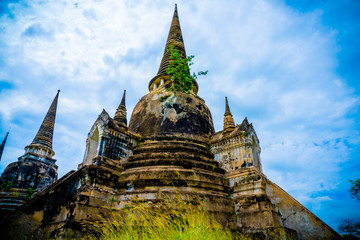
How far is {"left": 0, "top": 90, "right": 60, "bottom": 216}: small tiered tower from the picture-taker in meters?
15.0

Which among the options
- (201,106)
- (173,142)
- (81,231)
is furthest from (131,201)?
(201,106)

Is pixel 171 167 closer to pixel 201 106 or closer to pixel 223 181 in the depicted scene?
pixel 223 181

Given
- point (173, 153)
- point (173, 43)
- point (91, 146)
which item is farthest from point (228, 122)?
point (173, 43)

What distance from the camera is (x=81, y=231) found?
6.48 meters

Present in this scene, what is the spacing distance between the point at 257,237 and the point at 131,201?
13.0 feet

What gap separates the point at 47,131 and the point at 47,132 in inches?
3.6

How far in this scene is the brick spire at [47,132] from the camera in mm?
17266

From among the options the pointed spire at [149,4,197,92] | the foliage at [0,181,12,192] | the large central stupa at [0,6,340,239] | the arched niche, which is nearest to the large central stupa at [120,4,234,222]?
the large central stupa at [0,6,340,239]

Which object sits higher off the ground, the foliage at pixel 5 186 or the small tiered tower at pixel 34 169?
the small tiered tower at pixel 34 169

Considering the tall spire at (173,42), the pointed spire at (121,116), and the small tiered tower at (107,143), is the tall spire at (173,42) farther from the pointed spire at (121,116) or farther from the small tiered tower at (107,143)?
the small tiered tower at (107,143)

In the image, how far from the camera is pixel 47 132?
17.9 m

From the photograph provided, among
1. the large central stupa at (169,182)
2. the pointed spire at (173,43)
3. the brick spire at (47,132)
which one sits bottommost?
the large central stupa at (169,182)

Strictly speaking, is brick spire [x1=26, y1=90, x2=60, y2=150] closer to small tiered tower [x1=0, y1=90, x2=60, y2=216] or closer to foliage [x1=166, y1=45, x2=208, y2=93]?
small tiered tower [x1=0, y1=90, x2=60, y2=216]

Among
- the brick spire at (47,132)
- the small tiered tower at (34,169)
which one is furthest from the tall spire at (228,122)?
the brick spire at (47,132)
